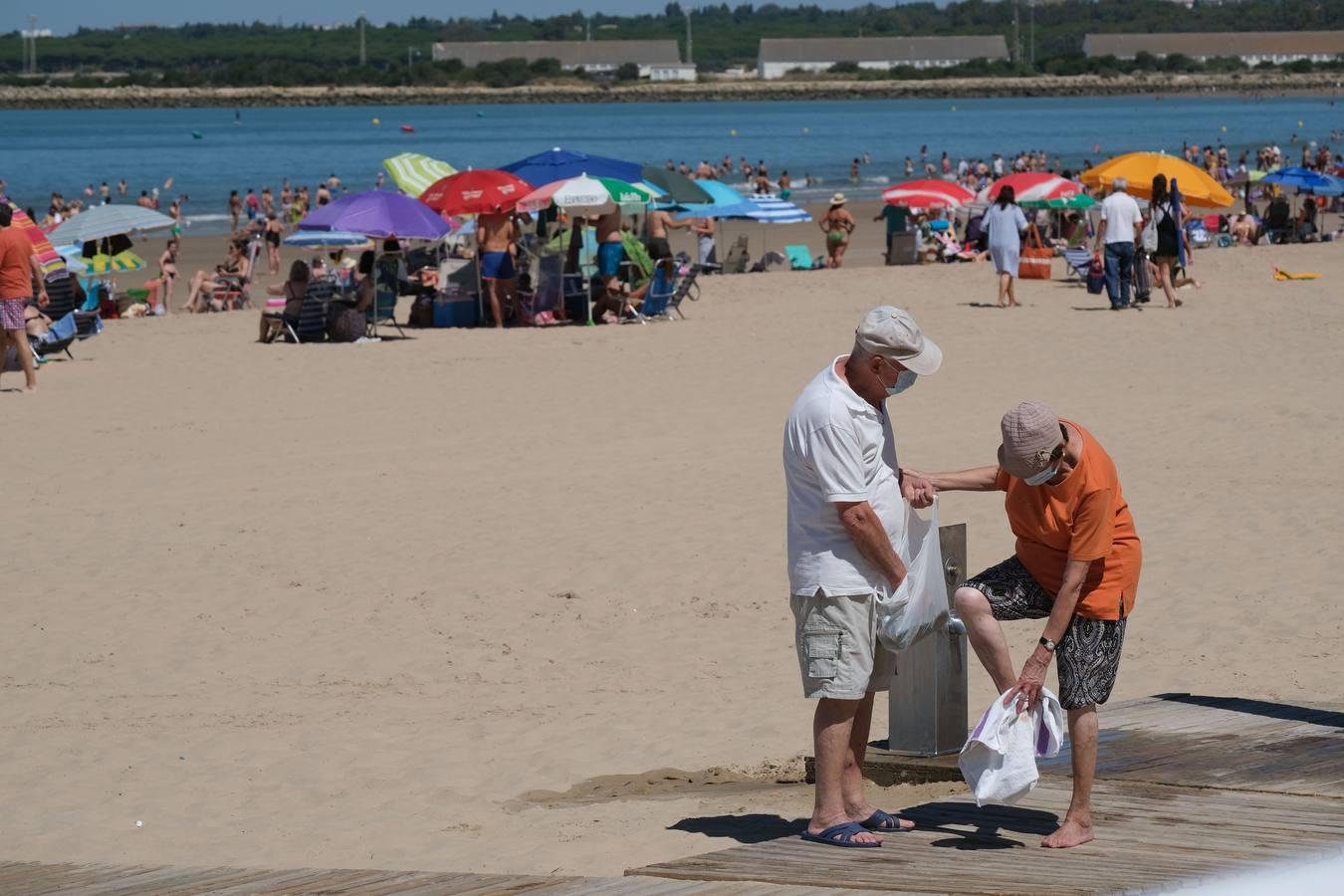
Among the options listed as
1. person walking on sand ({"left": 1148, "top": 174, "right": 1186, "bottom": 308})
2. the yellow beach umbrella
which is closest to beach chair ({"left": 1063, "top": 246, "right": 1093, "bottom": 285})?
the yellow beach umbrella

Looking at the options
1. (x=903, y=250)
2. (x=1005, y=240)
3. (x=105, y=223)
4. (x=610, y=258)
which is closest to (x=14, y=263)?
(x=105, y=223)

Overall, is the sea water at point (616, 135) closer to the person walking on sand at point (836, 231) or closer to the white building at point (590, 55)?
the person walking on sand at point (836, 231)

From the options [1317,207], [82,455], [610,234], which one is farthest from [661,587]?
[1317,207]

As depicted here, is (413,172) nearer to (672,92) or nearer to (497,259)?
(497,259)

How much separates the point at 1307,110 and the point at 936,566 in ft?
389

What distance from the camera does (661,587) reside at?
26.1 ft

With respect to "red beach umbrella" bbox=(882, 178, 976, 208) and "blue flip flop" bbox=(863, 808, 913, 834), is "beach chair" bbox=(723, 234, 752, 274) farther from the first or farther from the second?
"blue flip flop" bbox=(863, 808, 913, 834)

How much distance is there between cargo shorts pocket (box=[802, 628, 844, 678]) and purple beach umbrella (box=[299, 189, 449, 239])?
12.1 m

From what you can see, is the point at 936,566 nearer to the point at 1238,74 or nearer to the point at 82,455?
the point at 82,455

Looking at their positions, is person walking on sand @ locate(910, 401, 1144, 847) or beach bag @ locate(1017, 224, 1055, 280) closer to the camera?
person walking on sand @ locate(910, 401, 1144, 847)

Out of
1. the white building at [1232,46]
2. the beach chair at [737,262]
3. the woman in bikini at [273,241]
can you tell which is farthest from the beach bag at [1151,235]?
the white building at [1232,46]

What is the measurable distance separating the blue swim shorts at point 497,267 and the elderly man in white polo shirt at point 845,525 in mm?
13164

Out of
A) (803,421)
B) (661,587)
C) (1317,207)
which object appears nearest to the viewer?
(803,421)

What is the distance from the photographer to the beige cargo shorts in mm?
4156
